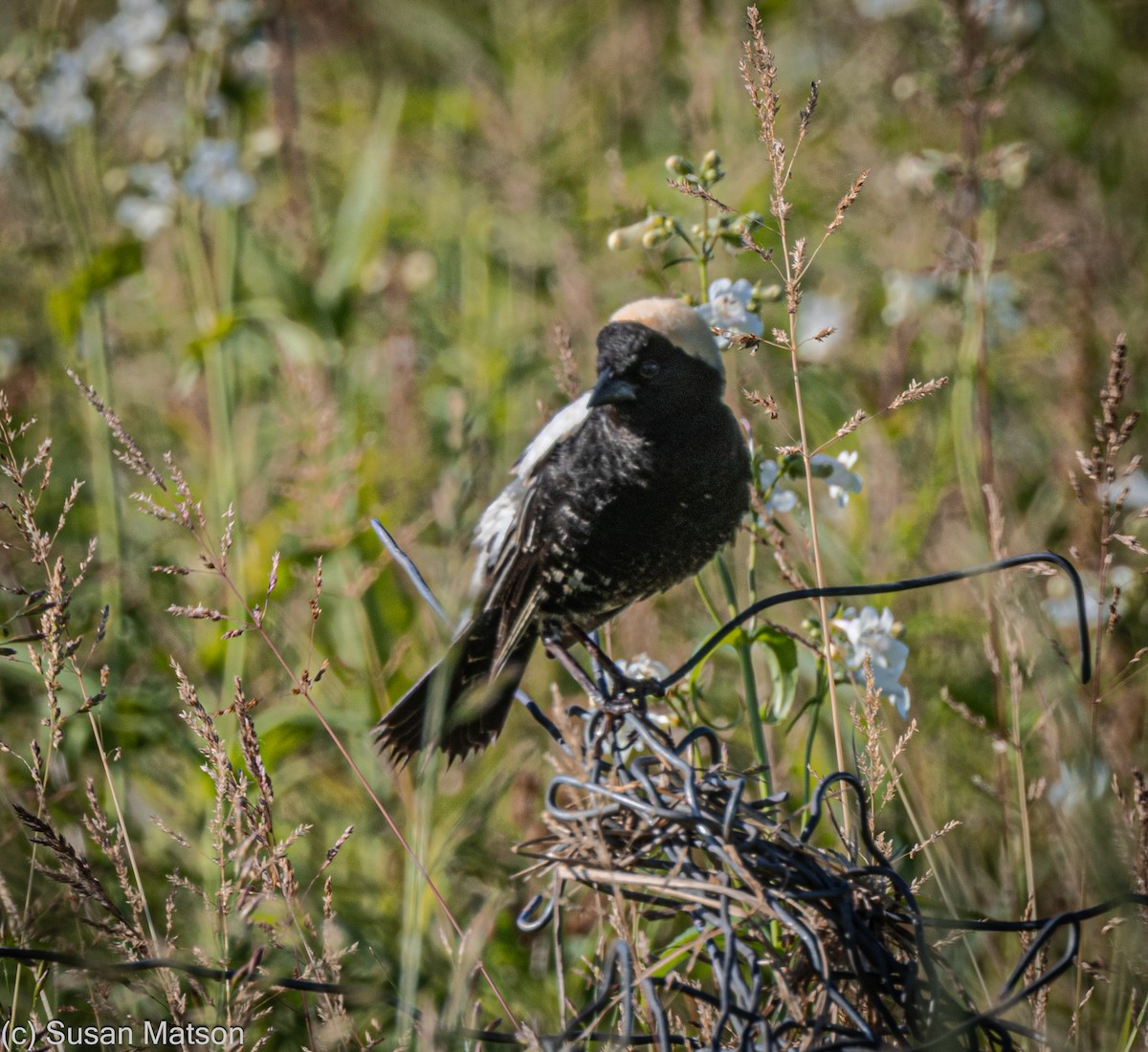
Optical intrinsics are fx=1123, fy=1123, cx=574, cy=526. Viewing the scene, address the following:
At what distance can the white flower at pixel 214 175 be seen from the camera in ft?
9.70

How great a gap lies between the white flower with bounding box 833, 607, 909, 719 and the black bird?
0.33 m

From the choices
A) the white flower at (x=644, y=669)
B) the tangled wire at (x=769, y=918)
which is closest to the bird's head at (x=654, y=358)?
the white flower at (x=644, y=669)

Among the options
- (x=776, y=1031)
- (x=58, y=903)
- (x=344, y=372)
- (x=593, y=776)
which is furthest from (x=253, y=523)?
(x=776, y=1031)

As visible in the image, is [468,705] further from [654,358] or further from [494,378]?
[494,378]

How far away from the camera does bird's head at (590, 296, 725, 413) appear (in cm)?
206

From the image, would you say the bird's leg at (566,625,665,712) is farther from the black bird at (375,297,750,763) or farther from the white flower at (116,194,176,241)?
the white flower at (116,194,176,241)

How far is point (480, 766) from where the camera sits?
116 inches

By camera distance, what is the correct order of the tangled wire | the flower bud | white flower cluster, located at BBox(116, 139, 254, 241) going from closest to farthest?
the tangled wire < the flower bud < white flower cluster, located at BBox(116, 139, 254, 241)

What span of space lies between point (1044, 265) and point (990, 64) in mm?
2007

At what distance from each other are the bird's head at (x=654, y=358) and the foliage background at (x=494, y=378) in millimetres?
88

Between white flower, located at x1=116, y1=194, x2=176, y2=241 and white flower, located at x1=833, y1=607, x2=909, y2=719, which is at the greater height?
white flower, located at x1=116, y1=194, x2=176, y2=241

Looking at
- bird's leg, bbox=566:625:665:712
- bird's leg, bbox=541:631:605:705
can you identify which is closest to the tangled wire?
bird's leg, bbox=566:625:665:712

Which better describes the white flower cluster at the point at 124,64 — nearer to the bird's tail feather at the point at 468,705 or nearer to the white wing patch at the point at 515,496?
the white wing patch at the point at 515,496

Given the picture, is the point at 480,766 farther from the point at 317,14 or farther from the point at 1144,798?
the point at 317,14
